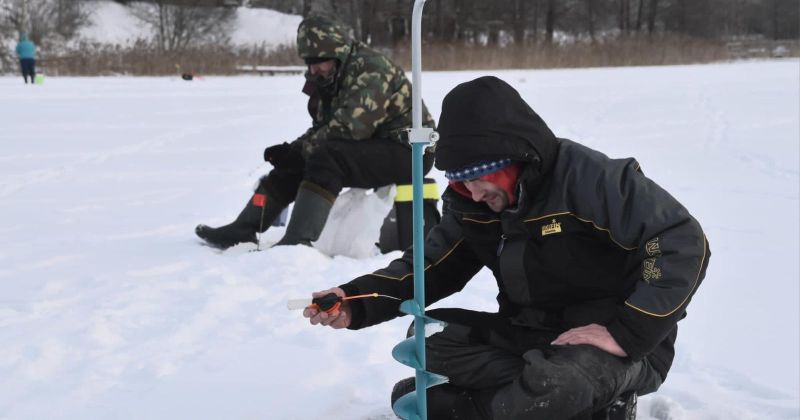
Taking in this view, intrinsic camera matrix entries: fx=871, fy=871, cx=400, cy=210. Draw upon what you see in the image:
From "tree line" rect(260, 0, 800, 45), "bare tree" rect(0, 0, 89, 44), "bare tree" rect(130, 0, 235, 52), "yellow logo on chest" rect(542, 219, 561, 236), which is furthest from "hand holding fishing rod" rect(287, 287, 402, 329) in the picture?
"bare tree" rect(130, 0, 235, 52)

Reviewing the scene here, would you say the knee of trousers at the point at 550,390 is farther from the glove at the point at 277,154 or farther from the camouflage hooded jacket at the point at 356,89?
the glove at the point at 277,154

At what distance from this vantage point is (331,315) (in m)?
2.09

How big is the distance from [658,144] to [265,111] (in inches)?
239

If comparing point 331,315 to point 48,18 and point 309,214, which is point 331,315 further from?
point 48,18

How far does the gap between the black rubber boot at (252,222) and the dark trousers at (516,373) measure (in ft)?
7.90

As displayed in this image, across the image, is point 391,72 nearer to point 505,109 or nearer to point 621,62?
point 505,109

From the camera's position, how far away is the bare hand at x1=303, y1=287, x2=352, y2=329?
2.09 metres

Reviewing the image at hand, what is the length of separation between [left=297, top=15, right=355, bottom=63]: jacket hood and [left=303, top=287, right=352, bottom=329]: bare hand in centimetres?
229

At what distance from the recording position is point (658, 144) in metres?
8.56

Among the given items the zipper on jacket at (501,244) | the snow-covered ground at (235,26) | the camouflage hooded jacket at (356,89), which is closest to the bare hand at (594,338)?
the zipper on jacket at (501,244)

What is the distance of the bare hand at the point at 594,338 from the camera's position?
1872 mm

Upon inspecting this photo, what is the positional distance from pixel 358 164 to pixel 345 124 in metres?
0.21

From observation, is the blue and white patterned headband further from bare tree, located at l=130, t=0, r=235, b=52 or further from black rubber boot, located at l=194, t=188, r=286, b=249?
bare tree, located at l=130, t=0, r=235, b=52

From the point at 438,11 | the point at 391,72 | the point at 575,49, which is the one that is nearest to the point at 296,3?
the point at 438,11
